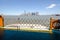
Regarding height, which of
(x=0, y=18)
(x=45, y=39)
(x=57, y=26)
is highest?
(x=0, y=18)

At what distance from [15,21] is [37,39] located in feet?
32.2

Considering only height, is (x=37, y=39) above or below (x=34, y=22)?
below

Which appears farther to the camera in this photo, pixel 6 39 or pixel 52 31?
pixel 52 31

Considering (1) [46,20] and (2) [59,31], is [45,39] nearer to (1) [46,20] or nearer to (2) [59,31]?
(2) [59,31]

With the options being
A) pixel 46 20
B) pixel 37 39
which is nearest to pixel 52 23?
pixel 46 20

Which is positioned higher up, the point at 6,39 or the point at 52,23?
the point at 52,23

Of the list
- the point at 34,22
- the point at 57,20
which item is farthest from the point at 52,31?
the point at 34,22

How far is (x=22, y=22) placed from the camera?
18.0 m

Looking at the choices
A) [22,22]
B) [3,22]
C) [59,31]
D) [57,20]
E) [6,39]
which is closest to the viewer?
[6,39]

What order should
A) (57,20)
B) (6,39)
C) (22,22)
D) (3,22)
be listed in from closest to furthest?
(6,39)
(57,20)
(3,22)
(22,22)

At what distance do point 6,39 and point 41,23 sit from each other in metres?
8.54

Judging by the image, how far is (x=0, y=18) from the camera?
16531 millimetres

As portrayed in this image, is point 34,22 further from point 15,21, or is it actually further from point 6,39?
point 6,39

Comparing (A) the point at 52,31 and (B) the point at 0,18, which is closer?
(A) the point at 52,31
